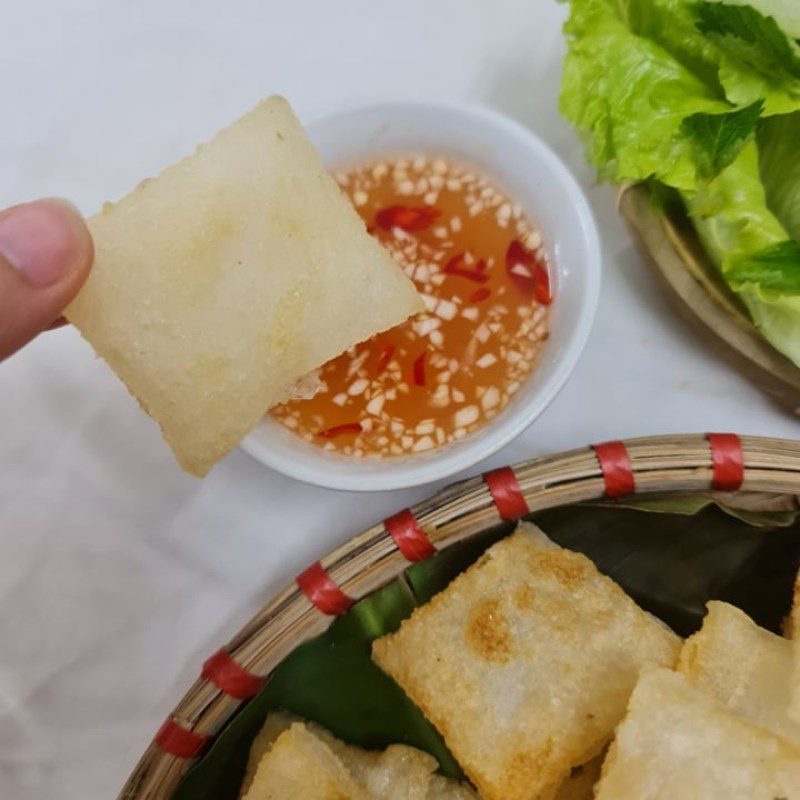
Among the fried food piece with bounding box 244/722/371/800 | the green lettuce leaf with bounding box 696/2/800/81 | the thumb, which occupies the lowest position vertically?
the fried food piece with bounding box 244/722/371/800

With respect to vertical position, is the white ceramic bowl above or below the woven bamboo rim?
above

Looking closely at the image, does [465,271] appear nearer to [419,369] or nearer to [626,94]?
[419,369]

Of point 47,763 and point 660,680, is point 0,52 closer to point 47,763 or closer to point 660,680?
point 47,763

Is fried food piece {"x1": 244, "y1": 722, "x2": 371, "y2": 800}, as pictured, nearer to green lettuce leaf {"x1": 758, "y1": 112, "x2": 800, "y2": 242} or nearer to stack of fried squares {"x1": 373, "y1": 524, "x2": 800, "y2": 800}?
stack of fried squares {"x1": 373, "y1": 524, "x2": 800, "y2": 800}

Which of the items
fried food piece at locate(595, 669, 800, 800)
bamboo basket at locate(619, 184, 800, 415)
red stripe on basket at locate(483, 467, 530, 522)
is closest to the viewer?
fried food piece at locate(595, 669, 800, 800)

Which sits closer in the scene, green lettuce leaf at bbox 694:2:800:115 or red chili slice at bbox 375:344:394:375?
green lettuce leaf at bbox 694:2:800:115

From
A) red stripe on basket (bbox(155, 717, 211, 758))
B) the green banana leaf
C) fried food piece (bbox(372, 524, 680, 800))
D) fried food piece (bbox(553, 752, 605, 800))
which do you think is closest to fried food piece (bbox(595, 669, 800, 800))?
fried food piece (bbox(372, 524, 680, 800))
